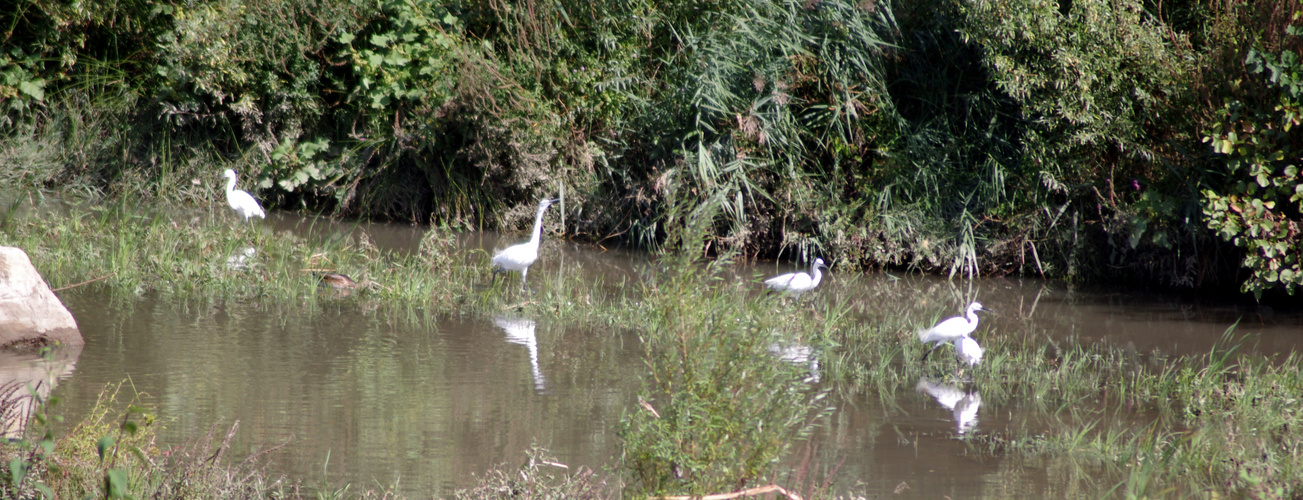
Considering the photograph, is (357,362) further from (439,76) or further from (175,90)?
(175,90)

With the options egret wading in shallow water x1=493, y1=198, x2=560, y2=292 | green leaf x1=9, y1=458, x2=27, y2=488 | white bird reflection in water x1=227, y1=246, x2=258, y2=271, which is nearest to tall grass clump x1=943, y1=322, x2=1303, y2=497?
egret wading in shallow water x1=493, y1=198, x2=560, y2=292

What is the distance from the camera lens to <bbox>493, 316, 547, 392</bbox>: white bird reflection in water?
5.87 meters

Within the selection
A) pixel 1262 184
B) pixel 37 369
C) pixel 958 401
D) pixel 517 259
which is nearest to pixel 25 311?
pixel 37 369

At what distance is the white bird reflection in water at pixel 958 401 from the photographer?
17.7 feet

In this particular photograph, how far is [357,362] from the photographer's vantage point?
5.87m

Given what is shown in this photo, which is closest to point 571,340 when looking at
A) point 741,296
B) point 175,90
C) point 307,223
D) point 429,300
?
point 429,300

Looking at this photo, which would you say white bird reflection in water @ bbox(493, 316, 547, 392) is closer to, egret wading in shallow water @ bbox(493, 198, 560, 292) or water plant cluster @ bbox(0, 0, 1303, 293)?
egret wading in shallow water @ bbox(493, 198, 560, 292)

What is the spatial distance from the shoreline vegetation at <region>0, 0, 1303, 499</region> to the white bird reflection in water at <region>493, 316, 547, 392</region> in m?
0.31

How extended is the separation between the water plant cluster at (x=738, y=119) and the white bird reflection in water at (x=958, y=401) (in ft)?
12.3

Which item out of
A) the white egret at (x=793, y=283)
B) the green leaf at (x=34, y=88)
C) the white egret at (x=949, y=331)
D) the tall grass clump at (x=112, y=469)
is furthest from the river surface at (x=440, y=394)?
the green leaf at (x=34, y=88)

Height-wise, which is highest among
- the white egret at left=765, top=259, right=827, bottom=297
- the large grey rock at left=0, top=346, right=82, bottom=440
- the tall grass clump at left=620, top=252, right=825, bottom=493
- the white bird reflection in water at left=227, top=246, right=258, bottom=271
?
the tall grass clump at left=620, top=252, right=825, bottom=493

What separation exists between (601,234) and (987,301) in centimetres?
435

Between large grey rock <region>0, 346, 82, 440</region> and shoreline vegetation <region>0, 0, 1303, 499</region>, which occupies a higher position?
shoreline vegetation <region>0, 0, 1303, 499</region>

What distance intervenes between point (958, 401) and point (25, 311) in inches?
200
